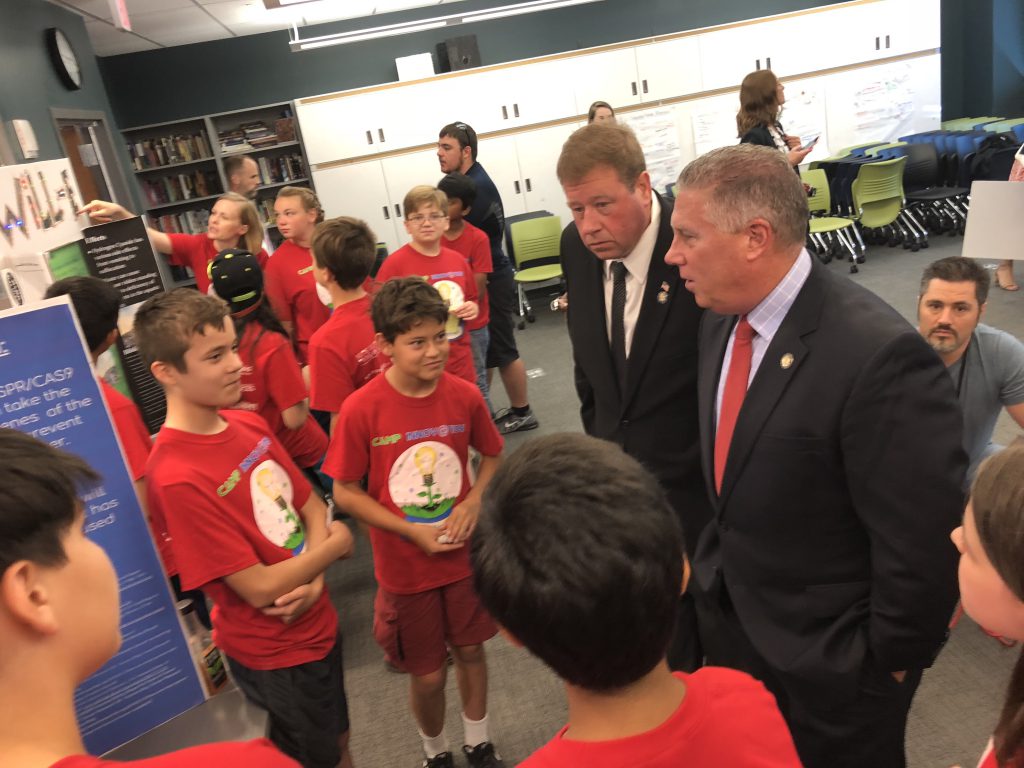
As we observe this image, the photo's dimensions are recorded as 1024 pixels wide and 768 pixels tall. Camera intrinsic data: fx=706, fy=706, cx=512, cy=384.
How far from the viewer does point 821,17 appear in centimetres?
864

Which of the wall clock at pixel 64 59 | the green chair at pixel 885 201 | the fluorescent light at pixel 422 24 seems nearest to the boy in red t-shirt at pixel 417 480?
the wall clock at pixel 64 59

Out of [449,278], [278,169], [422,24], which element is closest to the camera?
[449,278]

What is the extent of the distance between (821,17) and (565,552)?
9.86 m

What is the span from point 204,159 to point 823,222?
6.80 m

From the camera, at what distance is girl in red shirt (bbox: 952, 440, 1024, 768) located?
0.93 meters

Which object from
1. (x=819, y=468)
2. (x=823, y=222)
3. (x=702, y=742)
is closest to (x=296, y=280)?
(x=819, y=468)

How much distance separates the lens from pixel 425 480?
1.99 metres

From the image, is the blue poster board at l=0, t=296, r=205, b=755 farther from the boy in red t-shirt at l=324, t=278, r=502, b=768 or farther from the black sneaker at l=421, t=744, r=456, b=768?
the black sneaker at l=421, t=744, r=456, b=768

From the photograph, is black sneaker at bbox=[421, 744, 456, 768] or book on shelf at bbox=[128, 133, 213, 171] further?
book on shelf at bbox=[128, 133, 213, 171]

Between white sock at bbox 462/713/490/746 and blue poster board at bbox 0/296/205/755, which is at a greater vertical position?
blue poster board at bbox 0/296/205/755

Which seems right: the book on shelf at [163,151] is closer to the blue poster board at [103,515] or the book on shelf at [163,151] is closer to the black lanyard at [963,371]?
the blue poster board at [103,515]

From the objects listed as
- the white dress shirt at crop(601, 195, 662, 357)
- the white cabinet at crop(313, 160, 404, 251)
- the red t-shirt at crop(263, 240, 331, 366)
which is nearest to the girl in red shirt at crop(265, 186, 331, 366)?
the red t-shirt at crop(263, 240, 331, 366)

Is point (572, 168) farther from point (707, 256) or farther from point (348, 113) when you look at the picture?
point (348, 113)

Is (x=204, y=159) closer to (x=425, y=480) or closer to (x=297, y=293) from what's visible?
(x=297, y=293)
